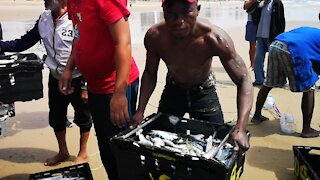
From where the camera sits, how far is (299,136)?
4684mm

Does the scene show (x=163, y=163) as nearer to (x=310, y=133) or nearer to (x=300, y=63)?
(x=300, y=63)

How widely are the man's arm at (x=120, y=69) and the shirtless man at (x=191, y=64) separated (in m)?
0.24

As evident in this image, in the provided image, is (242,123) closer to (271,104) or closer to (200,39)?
(200,39)

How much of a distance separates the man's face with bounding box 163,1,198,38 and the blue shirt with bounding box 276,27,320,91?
7.91ft

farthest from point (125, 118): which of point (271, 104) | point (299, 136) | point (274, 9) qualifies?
point (274, 9)

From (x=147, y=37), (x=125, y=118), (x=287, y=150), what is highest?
(x=147, y=37)

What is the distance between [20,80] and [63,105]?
77cm

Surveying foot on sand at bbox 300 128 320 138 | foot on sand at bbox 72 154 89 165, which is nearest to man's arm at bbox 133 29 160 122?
foot on sand at bbox 72 154 89 165

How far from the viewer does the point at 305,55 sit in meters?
4.29

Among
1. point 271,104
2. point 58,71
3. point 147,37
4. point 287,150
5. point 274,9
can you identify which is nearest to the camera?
point 147,37

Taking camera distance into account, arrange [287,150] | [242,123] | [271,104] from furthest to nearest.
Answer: [271,104]
[287,150]
[242,123]

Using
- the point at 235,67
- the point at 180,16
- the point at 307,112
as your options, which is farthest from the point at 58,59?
the point at 307,112

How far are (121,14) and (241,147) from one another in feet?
3.99

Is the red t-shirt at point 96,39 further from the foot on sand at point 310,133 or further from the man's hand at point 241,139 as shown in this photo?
the foot on sand at point 310,133
